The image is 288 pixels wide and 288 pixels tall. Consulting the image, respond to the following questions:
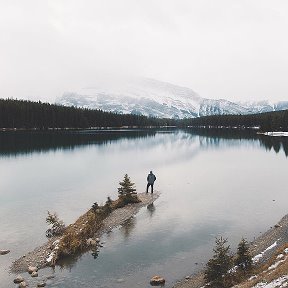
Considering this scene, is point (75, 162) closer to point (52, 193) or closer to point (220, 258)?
point (52, 193)

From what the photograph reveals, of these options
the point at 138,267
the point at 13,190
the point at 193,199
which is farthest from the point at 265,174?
the point at 138,267

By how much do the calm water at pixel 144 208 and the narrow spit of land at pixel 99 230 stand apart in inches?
39.0

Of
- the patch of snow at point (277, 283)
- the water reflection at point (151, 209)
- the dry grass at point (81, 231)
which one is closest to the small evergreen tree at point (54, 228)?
the dry grass at point (81, 231)

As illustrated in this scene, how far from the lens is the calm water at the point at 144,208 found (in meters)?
32.1

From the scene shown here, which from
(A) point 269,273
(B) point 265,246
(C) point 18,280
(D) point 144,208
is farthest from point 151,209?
(A) point 269,273

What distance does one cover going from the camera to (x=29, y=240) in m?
38.7

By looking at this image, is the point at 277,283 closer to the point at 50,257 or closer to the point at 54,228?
the point at 50,257

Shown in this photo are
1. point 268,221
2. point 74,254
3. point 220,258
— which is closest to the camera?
point 220,258

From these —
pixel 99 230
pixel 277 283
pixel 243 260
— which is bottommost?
pixel 99 230

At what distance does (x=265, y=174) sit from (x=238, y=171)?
7.16 m

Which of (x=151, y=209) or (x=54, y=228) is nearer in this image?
(x=54, y=228)

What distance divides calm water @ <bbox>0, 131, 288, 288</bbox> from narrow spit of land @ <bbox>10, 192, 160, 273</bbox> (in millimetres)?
991

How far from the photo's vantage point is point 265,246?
118ft

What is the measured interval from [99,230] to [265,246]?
17.2 m
